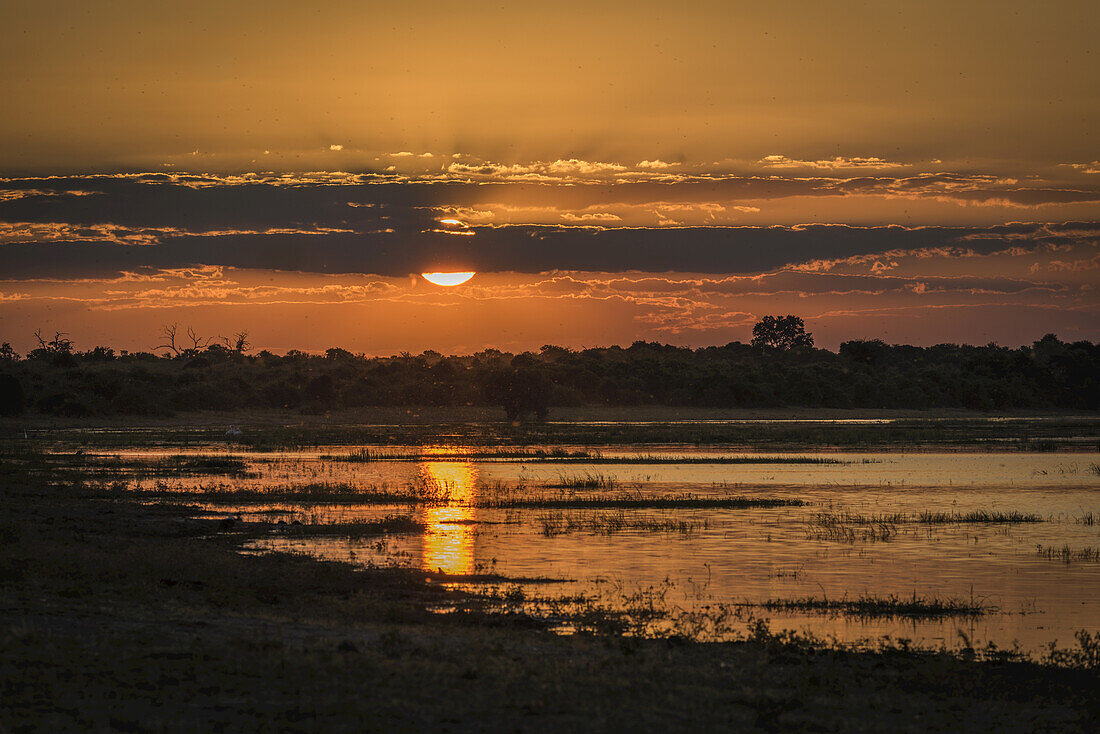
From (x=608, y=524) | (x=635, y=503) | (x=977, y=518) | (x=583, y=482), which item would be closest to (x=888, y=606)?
(x=608, y=524)

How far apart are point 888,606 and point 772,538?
1010 cm

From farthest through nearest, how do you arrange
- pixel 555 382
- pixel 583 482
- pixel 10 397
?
pixel 555 382
pixel 10 397
pixel 583 482

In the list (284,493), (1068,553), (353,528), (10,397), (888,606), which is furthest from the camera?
(10,397)

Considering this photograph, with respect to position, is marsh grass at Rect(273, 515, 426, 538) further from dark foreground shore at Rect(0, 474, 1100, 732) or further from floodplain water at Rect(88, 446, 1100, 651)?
dark foreground shore at Rect(0, 474, 1100, 732)

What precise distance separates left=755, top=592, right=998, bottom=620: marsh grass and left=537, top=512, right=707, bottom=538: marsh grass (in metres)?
10.5

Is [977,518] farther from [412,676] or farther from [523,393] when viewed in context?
[523,393]

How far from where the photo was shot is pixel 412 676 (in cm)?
1298

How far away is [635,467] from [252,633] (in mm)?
42137

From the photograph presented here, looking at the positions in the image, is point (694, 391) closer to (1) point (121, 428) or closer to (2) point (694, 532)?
(1) point (121, 428)

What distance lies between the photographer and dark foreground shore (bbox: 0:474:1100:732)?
11.6 metres

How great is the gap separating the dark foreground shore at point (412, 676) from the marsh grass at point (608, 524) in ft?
43.3

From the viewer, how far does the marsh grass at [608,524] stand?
31797 millimetres

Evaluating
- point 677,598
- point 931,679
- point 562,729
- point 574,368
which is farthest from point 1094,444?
point 574,368

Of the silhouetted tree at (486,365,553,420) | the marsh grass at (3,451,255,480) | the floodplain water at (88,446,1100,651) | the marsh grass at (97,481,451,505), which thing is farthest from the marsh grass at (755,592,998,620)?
the silhouetted tree at (486,365,553,420)
